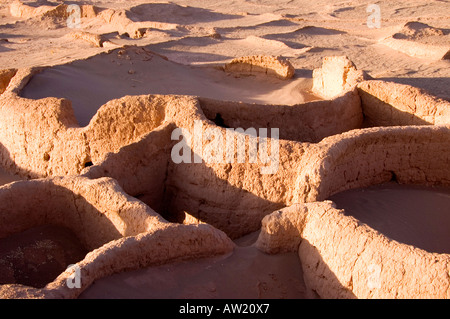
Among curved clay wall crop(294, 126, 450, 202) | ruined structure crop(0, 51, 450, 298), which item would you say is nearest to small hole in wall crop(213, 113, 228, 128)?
ruined structure crop(0, 51, 450, 298)

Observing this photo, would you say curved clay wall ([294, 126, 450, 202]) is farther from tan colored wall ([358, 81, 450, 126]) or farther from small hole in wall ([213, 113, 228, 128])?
small hole in wall ([213, 113, 228, 128])

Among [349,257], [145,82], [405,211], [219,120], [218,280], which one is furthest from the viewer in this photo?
[145,82]

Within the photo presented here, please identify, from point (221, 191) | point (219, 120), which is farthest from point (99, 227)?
point (219, 120)

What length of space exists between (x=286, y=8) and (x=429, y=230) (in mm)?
17505

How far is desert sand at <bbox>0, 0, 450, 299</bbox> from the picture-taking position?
4293 mm

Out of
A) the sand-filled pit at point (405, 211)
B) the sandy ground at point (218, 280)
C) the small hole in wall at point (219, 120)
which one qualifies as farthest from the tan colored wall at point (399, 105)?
the sandy ground at point (218, 280)

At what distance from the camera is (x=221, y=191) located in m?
5.91

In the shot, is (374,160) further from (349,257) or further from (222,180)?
(349,257)

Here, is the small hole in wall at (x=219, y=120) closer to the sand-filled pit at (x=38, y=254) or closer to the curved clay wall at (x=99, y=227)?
the curved clay wall at (x=99, y=227)

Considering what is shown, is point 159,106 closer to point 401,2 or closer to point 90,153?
point 90,153

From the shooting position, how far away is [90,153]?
686 centimetres

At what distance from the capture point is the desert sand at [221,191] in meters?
4.29

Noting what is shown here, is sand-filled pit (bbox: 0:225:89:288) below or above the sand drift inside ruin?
below
